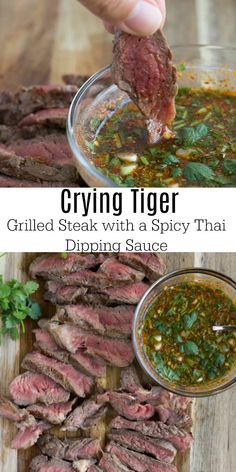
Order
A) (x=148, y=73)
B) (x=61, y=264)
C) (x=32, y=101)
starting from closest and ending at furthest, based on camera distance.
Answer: (x=148, y=73), (x=61, y=264), (x=32, y=101)

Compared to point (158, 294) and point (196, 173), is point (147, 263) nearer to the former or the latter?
point (158, 294)

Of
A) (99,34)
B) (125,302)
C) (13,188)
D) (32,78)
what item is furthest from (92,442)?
(99,34)

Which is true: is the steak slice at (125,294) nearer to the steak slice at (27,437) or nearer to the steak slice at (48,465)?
the steak slice at (27,437)

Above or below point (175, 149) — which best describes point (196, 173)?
below

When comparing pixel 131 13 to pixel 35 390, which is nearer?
pixel 131 13

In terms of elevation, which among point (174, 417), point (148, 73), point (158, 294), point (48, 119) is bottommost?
point (174, 417)

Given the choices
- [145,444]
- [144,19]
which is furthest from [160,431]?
[144,19]

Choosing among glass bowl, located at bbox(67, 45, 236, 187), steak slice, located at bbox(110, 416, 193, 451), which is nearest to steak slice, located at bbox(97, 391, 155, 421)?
steak slice, located at bbox(110, 416, 193, 451)
